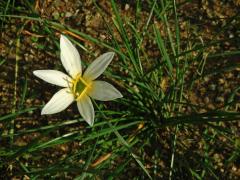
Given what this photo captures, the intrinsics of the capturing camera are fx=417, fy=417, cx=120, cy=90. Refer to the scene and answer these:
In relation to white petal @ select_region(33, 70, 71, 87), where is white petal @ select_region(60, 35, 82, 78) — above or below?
above

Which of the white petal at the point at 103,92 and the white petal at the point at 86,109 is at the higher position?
the white petal at the point at 103,92

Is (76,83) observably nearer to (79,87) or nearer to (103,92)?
(79,87)

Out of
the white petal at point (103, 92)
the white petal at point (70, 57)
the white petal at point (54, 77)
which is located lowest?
the white petal at point (103, 92)

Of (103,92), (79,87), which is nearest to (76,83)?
(79,87)

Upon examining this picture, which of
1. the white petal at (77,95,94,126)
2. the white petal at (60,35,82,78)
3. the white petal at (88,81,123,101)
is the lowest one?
the white petal at (77,95,94,126)

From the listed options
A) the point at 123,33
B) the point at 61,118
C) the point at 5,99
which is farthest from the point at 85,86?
the point at 5,99

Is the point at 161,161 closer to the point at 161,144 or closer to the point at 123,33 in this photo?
the point at 161,144
